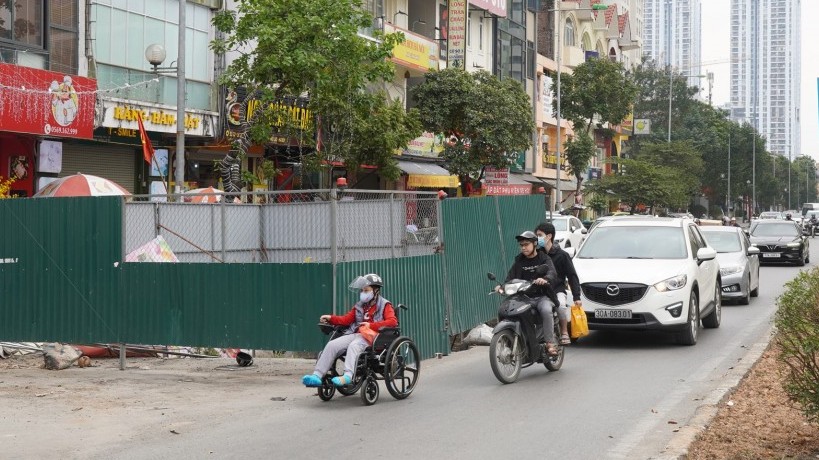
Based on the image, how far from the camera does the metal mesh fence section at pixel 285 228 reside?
1381cm

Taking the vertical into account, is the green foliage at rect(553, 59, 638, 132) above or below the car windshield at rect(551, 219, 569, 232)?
above

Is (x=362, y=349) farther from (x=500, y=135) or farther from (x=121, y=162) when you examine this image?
(x=500, y=135)

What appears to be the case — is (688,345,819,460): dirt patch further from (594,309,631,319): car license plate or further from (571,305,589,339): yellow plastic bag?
(594,309,631,319): car license plate

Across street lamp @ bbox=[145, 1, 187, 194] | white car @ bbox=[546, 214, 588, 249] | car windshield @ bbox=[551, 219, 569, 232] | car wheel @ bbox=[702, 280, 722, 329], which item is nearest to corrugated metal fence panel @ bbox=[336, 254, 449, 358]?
car wheel @ bbox=[702, 280, 722, 329]

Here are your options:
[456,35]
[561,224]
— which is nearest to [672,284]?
[561,224]

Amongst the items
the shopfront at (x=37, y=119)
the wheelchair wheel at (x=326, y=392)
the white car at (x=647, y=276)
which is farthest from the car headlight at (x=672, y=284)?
the shopfront at (x=37, y=119)

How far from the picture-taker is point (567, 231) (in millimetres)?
37438

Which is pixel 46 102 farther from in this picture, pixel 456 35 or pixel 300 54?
pixel 456 35

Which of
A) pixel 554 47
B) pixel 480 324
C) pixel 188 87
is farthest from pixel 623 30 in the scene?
pixel 480 324

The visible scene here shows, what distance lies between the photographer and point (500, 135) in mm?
38125

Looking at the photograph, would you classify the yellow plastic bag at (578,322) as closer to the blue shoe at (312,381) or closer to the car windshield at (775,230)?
the blue shoe at (312,381)

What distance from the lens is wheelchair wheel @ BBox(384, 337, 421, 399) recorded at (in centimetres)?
1043

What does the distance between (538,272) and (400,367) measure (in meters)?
2.29

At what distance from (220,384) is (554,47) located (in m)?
58.3
